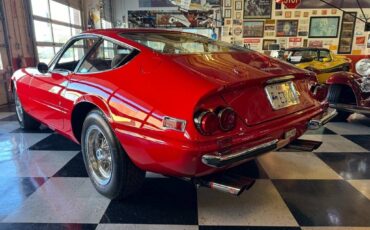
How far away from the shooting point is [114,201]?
1861 millimetres

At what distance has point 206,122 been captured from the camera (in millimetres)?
1323

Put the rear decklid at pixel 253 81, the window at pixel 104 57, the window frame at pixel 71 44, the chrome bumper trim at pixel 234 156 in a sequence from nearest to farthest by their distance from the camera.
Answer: the chrome bumper trim at pixel 234 156
the rear decklid at pixel 253 81
the window at pixel 104 57
the window frame at pixel 71 44

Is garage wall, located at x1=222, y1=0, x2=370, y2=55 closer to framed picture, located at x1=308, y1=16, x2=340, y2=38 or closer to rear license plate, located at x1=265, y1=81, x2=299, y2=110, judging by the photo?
framed picture, located at x1=308, y1=16, x2=340, y2=38

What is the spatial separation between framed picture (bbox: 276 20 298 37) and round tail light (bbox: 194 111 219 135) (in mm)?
9383

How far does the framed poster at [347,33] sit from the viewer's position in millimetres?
9484

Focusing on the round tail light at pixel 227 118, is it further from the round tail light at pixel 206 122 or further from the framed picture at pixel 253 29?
the framed picture at pixel 253 29

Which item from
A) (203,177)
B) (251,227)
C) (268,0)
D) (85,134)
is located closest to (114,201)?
(85,134)

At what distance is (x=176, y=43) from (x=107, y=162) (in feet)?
3.29

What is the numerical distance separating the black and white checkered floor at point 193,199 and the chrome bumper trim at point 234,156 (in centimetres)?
47

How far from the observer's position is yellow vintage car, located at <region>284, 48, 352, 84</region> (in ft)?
23.0

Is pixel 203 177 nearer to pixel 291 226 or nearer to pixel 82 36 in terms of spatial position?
pixel 291 226

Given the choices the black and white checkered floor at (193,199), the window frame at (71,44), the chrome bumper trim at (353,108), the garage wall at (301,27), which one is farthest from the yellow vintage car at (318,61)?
the window frame at (71,44)

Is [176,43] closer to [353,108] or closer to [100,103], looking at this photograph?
[100,103]

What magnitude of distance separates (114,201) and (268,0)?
9.49m
